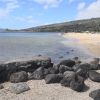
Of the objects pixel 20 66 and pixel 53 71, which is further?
pixel 20 66

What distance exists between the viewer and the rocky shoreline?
13.2 meters

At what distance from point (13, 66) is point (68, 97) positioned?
483cm

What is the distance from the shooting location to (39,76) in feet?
50.5

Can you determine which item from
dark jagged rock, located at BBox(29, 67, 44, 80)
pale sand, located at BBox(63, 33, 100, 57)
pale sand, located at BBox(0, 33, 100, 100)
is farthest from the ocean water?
pale sand, located at BBox(0, 33, 100, 100)

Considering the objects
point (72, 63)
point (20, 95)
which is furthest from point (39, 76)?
point (72, 63)

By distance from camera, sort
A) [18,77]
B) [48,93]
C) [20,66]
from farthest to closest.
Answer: [20,66]
[18,77]
[48,93]

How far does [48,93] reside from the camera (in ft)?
41.8

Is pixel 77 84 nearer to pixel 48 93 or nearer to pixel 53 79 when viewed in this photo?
pixel 48 93

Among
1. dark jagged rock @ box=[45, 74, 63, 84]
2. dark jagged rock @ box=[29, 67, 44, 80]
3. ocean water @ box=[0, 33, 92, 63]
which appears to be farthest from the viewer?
ocean water @ box=[0, 33, 92, 63]

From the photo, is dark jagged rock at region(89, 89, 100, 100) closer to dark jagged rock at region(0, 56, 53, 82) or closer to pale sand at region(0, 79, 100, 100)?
pale sand at region(0, 79, 100, 100)

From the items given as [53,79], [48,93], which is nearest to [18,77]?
[53,79]

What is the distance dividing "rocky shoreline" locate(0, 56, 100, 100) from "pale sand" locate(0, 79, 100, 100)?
23 centimetres

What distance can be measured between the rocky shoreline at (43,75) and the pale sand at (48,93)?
0.74ft

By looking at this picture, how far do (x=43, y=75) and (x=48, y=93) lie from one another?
2.81 m
